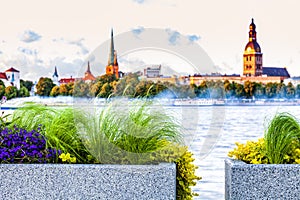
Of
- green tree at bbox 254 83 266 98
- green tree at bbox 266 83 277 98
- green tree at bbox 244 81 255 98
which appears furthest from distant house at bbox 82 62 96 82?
green tree at bbox 254 83 266 98

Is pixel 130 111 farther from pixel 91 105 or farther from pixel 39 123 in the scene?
pixel 39 123

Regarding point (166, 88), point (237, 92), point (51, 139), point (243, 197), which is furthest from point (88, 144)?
point (237, 92)

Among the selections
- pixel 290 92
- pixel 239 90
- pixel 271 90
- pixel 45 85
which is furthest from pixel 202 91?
pixel 290 92

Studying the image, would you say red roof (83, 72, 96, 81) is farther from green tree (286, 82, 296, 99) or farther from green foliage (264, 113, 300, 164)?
green tree (286, 82, 296, 99)

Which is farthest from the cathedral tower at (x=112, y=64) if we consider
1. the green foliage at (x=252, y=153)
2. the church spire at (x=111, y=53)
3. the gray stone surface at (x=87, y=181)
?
the green foliage at (x=252, y=153)

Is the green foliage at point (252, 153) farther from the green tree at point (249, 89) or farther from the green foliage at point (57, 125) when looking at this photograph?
the green tree at point (249, 89)
